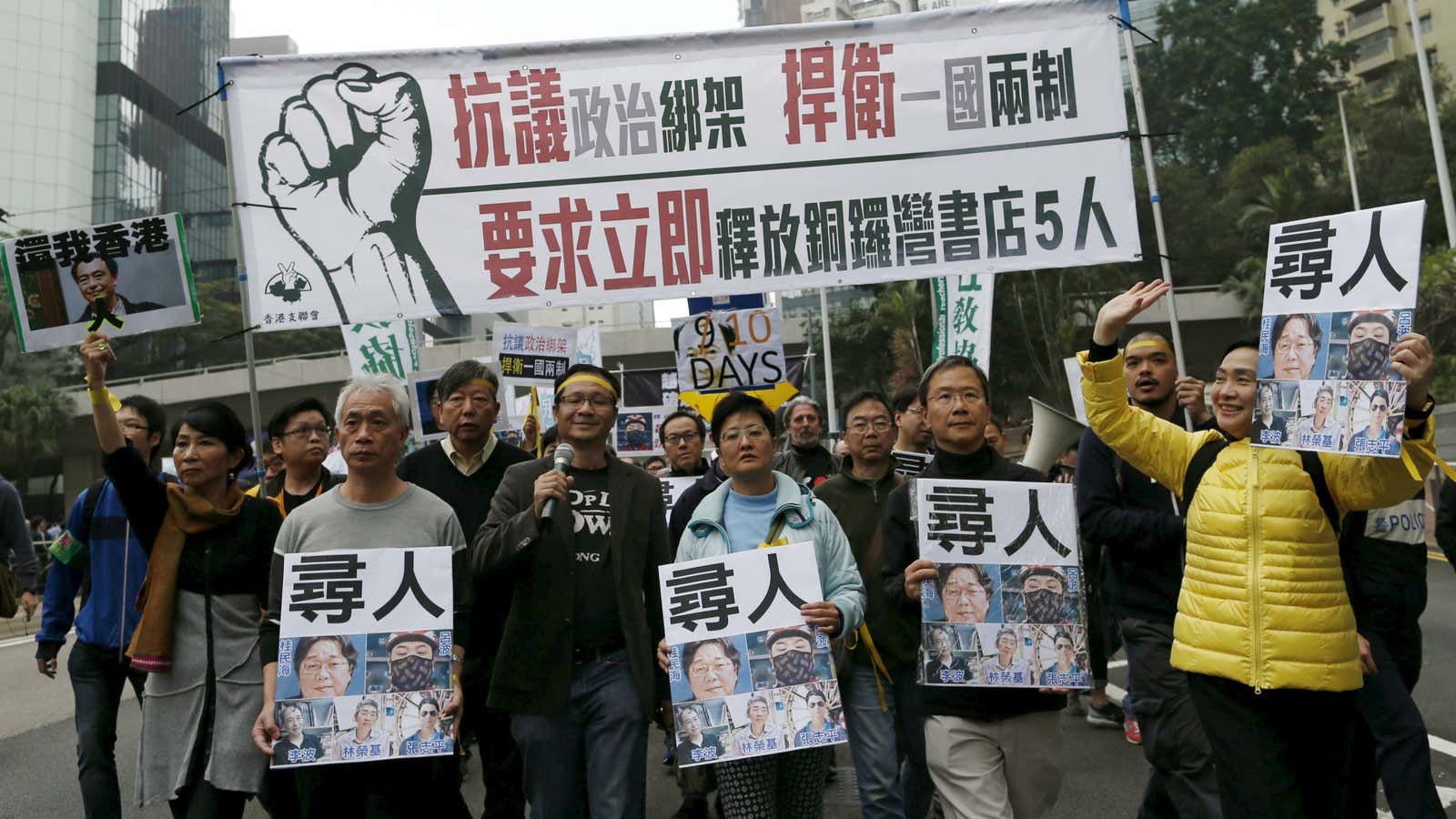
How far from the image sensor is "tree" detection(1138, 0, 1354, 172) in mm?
55094

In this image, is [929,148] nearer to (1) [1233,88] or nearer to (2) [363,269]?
(2) [363,269]

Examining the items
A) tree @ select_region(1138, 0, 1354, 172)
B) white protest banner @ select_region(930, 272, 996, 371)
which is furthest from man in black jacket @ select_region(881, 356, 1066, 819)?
tree @ select_region(1138, 0, 1354, 172)

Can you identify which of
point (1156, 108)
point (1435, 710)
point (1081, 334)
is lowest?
point (1435, 710)

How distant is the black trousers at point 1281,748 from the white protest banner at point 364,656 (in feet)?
7.64

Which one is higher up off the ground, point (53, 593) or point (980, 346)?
point (980, 346)

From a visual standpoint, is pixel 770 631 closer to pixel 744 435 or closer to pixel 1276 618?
pixel 744 435

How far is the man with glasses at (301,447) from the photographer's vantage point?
5547 mm

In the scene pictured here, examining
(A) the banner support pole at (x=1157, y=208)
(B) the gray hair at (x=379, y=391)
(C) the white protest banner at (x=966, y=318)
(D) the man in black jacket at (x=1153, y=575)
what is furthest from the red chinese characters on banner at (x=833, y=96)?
(C) the white protest banner at (x=966, y=318)

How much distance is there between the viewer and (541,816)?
12.8 feet

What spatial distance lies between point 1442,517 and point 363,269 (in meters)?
4.85

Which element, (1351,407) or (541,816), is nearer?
(1351,407)

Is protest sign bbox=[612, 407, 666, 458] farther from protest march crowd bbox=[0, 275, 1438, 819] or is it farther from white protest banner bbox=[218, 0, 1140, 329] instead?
protest march crowd bbox=[0, 275, 1438, 819]

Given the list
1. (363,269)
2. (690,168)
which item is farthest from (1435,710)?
(363,269)

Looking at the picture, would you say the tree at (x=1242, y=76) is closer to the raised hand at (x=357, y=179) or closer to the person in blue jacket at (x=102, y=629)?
the raised hand at (x=357, y=179)
